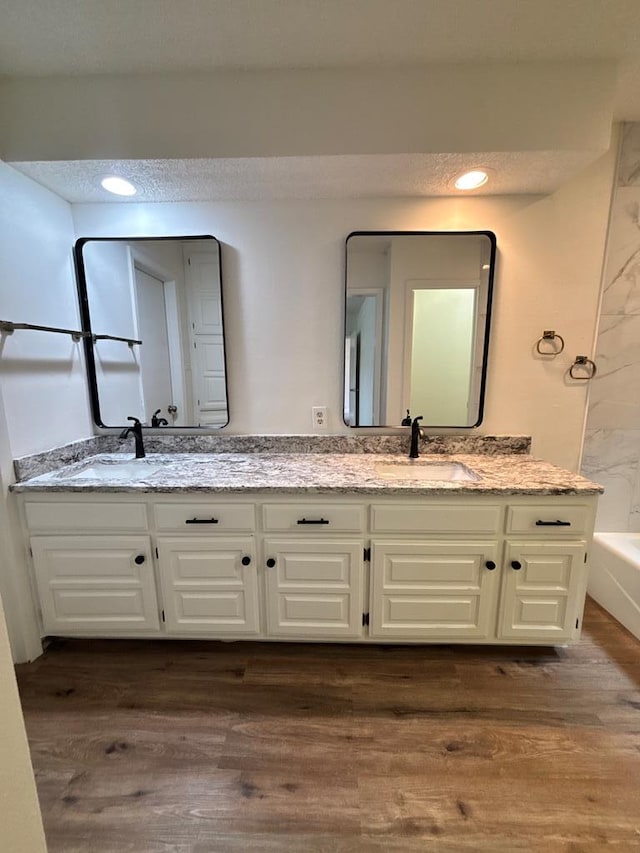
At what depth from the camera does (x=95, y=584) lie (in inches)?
62.7

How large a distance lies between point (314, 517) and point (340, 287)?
1205 mm

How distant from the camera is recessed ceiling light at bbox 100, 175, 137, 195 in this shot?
1.61 m

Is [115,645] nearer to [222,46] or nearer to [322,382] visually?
[322,382]

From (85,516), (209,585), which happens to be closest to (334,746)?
(209,585)

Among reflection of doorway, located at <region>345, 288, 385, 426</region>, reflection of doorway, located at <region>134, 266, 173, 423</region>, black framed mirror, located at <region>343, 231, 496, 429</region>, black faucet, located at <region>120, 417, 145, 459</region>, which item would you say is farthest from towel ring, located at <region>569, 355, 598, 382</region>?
black faucet, located at <region>120, 417, 145, 459</region>

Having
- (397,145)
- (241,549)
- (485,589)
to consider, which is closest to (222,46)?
(397,145)

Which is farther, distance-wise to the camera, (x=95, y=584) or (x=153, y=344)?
(x=153, y=344)

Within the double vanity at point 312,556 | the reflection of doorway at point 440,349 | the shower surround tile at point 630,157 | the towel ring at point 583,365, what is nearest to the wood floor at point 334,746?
the double vanity at point 312,556

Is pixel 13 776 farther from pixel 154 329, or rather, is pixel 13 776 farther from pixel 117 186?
pixel 117 186

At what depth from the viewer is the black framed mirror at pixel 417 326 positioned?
6.08ft

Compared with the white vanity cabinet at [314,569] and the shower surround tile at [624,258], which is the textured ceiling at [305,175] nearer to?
the shower surround tile at [624,258]

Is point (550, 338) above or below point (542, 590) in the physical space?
above

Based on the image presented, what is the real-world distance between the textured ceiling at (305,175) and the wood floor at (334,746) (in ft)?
7.08

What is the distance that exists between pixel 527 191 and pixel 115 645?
299 centimetres
